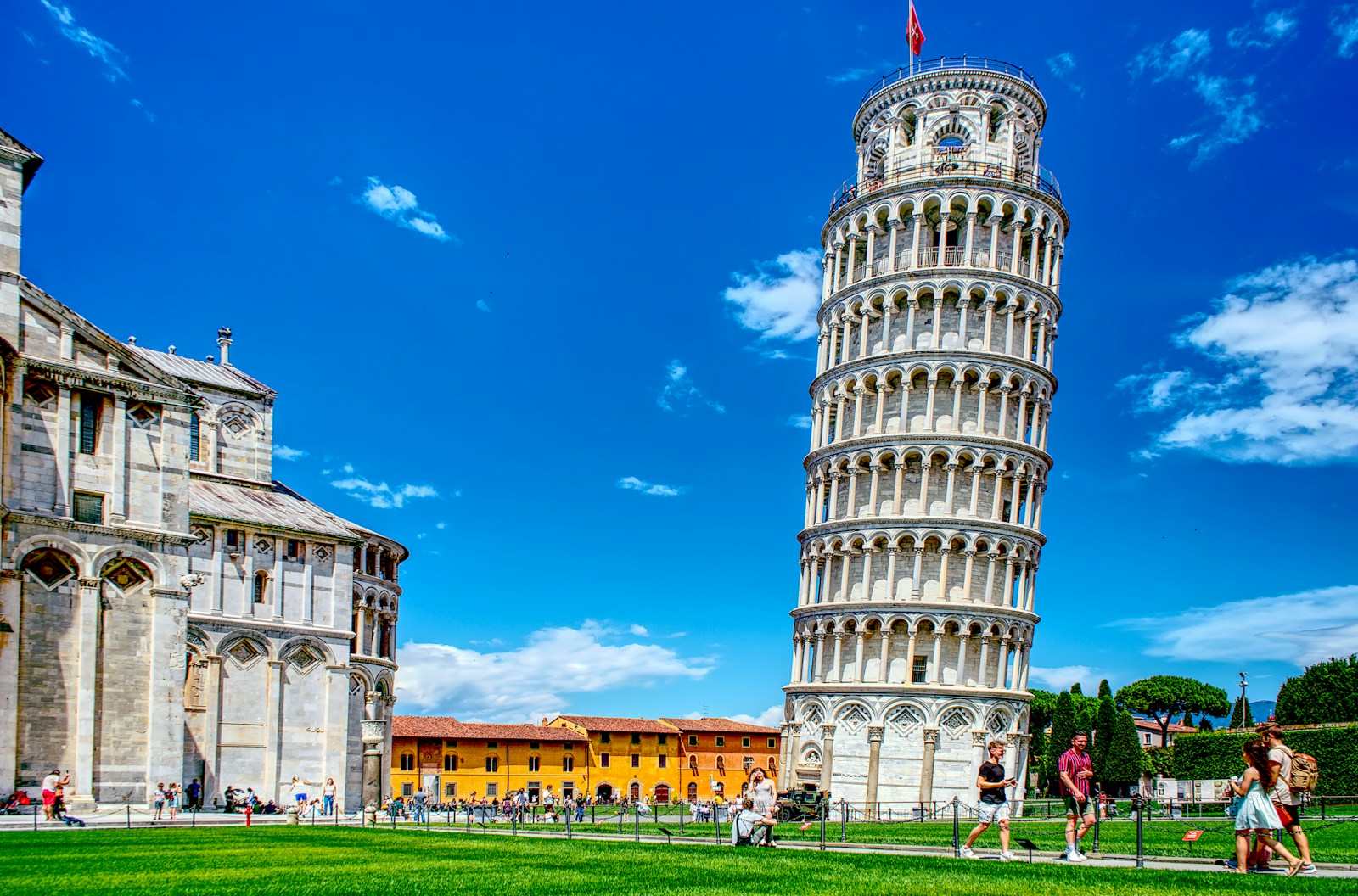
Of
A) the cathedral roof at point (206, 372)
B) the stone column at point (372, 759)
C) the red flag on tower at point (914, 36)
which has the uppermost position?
the red flag on tower at point (914, 36)

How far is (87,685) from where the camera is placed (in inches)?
1261

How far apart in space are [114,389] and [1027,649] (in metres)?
39.0

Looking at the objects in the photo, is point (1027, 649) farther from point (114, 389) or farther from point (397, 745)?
point (397, 745)

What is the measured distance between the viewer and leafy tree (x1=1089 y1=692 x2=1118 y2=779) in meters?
72.8

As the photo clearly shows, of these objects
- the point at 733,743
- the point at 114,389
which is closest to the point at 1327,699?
the point at 733,743

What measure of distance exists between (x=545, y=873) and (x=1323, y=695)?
238 ft

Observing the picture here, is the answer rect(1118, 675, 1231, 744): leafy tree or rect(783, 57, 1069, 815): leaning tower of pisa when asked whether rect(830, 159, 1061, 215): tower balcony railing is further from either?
rect(1118, 675, 1231, 744): leafy tree

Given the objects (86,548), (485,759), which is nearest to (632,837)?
(86,548)

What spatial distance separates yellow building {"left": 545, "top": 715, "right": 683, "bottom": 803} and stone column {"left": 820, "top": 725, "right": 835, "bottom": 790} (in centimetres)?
3862

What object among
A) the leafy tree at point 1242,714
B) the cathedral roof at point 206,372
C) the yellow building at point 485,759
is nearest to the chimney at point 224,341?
the cathedral roof at point 206,372

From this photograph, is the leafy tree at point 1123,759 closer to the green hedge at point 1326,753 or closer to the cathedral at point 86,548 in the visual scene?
the green hedge at point 1326,753

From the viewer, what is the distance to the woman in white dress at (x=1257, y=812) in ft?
45.9

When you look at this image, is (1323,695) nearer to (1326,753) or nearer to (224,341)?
(1326,753)

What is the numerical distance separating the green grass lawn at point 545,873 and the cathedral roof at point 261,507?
95.4 ft
